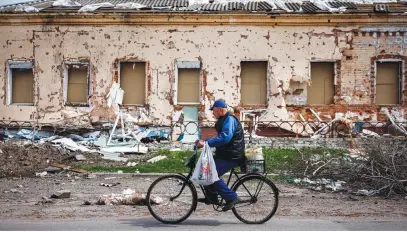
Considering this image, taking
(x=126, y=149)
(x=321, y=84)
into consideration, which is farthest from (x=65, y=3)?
(x=321, y=84)

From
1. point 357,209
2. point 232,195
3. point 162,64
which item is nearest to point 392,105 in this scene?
point 162,64

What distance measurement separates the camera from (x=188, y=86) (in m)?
19.0

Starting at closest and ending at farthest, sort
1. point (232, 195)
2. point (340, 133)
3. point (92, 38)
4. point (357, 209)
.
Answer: point (232, 195) → point (357, 209) → point (340, 133) → point (92, 38)

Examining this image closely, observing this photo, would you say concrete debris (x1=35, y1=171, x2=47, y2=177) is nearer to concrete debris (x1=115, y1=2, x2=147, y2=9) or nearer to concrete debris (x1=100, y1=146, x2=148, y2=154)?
concrete debris (x1=100, y1=146, x2=148, y2=154)

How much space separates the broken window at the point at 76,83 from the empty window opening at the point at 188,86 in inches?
143

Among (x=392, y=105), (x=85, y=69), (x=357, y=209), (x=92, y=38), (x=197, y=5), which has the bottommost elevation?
(x=357, y=209)

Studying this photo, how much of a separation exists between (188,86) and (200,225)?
40.6 feet

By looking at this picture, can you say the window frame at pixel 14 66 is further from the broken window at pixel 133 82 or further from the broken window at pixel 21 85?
the broken window at pixel 133 82

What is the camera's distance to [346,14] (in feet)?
59.4

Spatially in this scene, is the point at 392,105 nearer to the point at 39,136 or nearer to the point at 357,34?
the point at 357,34

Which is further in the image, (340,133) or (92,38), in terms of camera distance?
(92,38)

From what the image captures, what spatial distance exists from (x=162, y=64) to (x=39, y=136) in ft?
17.9

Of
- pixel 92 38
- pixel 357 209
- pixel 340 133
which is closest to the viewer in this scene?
pixel 357 209

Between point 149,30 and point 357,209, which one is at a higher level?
point 149,30
